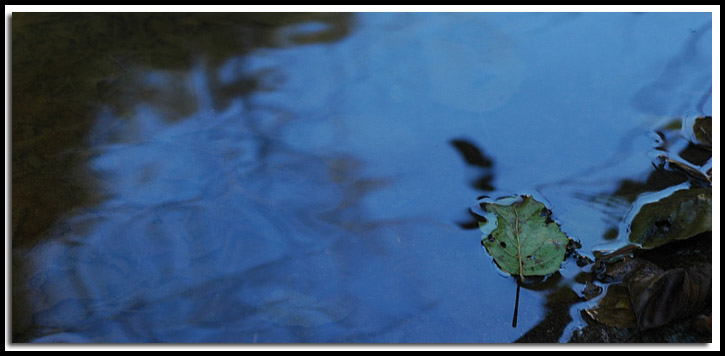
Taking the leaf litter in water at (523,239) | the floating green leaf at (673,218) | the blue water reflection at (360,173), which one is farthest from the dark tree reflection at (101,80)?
the floating green leaf at (673,218)

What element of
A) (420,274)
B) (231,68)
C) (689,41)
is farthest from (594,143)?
(231,68)

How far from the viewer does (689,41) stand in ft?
2.84

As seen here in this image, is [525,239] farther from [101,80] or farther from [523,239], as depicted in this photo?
[101,80]

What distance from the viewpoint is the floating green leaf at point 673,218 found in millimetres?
819

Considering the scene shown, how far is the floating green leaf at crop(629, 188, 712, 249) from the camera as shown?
2.69 ft

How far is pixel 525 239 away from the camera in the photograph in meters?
0.82

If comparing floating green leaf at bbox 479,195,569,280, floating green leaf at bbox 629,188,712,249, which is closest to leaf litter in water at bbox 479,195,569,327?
floating green leaf at bbox 479,195,569,280

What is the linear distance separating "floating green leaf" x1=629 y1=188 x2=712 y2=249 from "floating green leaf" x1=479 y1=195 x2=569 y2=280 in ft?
0.34

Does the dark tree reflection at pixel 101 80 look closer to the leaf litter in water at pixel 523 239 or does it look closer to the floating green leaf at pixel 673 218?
the leaf litter in water at pixel 523 239

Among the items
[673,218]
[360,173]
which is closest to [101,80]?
[360,173]

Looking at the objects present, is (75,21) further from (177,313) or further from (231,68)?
(177,313)

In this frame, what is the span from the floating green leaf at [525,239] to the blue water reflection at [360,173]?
18 millimetres

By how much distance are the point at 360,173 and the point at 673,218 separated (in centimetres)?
42

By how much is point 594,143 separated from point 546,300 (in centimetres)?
23
